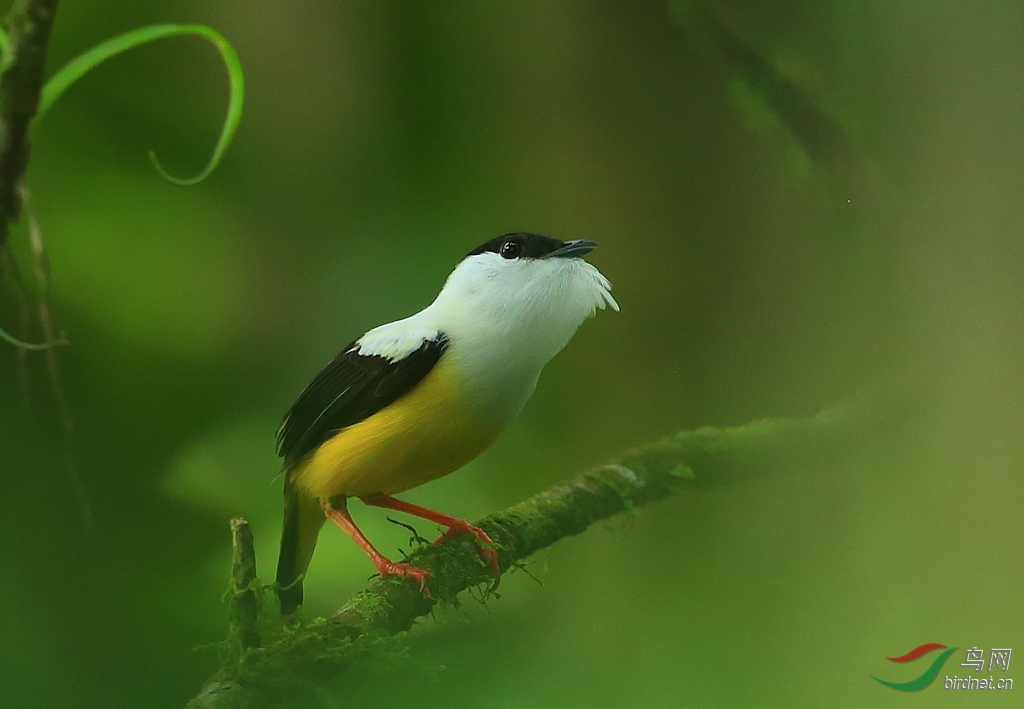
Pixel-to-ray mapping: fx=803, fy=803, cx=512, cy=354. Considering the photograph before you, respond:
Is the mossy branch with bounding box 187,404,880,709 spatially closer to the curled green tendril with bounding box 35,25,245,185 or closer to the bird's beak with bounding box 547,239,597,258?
the bird's beak with bounding box 547,239,597,258

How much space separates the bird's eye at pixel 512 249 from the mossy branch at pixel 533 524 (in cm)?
34

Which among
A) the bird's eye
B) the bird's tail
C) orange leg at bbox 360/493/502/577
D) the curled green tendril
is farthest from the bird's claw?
the curled green tendril

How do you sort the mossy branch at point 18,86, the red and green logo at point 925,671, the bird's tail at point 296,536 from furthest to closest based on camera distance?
the red and green logo at point 925,671, the bird's tail at point 296,536, the mossy branch at point 18,86

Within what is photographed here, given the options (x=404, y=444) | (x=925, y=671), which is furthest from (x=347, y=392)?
(x=925, y=671)

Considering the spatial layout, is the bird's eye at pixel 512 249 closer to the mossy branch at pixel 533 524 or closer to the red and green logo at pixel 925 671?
the mossy branch at pixel 533 524

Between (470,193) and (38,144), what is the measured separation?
572mm

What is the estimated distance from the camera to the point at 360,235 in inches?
44.6

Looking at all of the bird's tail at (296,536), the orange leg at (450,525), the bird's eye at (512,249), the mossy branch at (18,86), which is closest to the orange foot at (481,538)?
the orange leg at (450,525)

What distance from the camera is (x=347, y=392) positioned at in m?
1.08

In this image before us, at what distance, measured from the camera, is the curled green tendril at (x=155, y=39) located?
3.43 ft

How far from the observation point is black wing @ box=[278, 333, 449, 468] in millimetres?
1065

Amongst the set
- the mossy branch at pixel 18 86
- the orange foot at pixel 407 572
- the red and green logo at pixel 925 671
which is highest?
the mossy branch at pixel 18 86

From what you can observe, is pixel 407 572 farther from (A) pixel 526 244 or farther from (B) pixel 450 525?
(A) pixel 526 244

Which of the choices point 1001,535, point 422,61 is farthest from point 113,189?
point 1001,535
